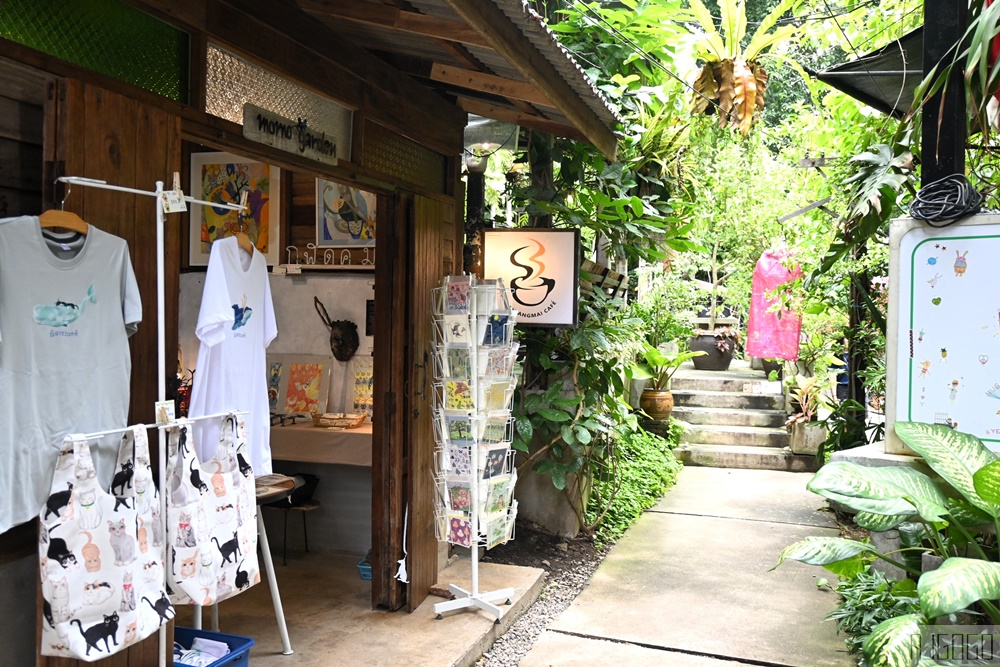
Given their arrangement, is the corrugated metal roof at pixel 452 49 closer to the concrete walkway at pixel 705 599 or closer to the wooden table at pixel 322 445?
the wooden table at pixel 322 445

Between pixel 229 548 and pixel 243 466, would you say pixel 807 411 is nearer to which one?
pixel 243 466

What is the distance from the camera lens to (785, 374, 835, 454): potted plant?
9688 millimetres

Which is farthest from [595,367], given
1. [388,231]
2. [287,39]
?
[287,39]

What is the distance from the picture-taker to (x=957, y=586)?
272cm

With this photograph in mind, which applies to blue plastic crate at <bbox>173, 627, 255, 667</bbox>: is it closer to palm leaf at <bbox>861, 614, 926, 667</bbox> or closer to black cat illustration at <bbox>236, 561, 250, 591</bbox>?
black cat illustration at <bbox>236, 561, 250, 591</bbox>

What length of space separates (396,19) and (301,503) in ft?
11.8

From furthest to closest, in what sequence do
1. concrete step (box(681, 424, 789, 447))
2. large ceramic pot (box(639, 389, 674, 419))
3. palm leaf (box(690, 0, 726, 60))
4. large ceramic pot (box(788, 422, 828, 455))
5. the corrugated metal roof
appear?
concrete step (box(681, 424, 789, 447))
large ceramic pot (box(639, 389, 674, 419))
large ceramic pot (box(788, 422, 828, 455))
palm leaf (box(690, 0, 726, 60))
the corrugated metal roof

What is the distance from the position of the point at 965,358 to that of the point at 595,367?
11.0 feet

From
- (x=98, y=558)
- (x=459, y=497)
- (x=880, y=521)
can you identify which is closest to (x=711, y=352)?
(x=459, y=497)

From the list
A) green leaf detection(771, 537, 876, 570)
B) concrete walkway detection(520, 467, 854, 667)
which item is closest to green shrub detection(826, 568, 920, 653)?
concrete walkway detection(520, 467, 854, 667)

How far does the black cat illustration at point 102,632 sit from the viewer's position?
7.98ft

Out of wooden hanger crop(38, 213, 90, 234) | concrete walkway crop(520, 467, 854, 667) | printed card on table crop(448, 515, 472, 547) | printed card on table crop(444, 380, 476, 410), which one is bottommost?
concrete walkway crop(520, 467, 854, 667)

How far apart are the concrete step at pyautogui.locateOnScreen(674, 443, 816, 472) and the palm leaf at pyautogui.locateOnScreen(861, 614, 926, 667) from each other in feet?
24.2

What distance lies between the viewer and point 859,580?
516cm
